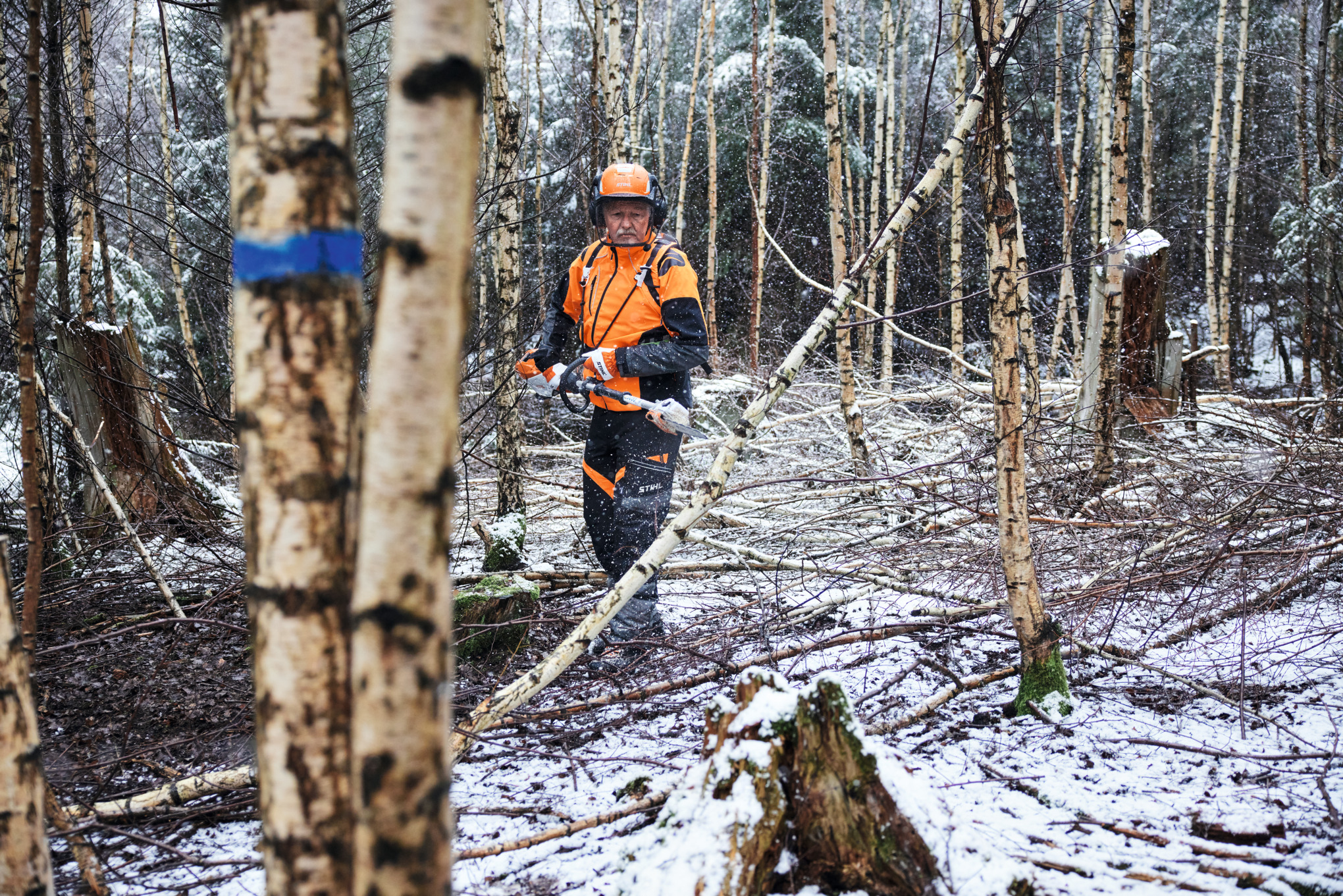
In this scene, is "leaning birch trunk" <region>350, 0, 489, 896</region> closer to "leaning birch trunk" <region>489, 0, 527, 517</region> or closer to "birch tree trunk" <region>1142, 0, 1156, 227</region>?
"leaning birch trunk" <region>489, 0, 527, 517</region>

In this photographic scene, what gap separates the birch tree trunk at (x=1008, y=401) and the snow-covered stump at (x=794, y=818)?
3.49 ft

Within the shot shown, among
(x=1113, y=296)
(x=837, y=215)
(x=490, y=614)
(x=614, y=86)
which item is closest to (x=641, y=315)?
(x=490, y=614)

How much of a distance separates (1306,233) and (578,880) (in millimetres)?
14354

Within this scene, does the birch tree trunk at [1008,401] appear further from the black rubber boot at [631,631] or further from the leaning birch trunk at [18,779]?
the leaning birch trunk at [18,779]

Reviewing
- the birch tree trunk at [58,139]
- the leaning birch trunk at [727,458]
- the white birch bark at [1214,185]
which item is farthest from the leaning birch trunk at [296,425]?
the white birch bark at [1214,185]

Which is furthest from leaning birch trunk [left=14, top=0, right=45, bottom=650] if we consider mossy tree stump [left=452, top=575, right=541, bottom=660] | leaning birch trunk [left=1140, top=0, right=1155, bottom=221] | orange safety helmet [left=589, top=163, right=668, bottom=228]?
leaning birch trunk [left=1140, top=0, right=1155, bottom=221]

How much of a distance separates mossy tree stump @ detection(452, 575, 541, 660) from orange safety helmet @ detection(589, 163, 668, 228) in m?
1.87

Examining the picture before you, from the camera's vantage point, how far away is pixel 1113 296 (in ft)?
15.4

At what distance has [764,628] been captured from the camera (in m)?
3.42

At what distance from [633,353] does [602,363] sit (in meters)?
0.15

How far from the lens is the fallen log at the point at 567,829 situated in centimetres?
202

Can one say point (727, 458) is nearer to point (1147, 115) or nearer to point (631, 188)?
Result: point (631, 188)

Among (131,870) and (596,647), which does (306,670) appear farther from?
(596,647)

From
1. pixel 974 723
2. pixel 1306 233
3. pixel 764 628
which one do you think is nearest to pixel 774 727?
pixel 974 723
